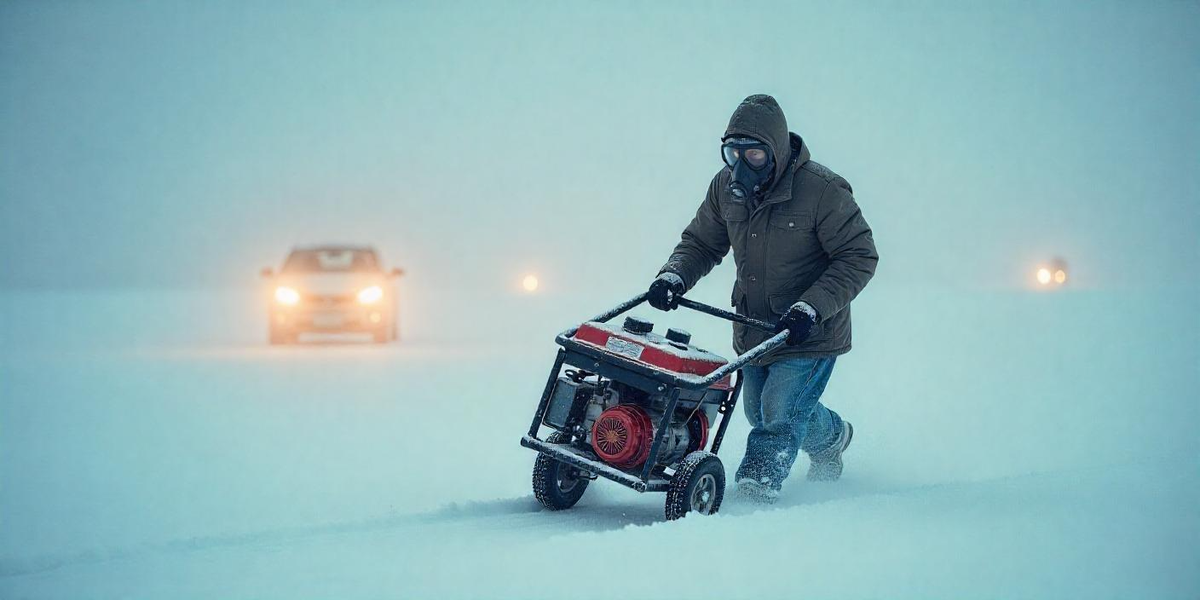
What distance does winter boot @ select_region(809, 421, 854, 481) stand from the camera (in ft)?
17.7

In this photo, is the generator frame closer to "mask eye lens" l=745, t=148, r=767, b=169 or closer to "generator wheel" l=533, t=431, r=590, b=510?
"generator wheel" l=533, t=431, r=590, b=510

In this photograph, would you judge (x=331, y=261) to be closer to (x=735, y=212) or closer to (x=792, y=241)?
(x=735, y=212)

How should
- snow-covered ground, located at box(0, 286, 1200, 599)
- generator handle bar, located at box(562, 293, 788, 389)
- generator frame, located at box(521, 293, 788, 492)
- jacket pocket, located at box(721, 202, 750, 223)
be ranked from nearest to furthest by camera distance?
snow-covered ground, located at box(0, 286, 1200, 599) → generator frame, located at box(521, 293, 788, 492) → generator handle bar, located at box(562, 293, 788, 389) → jacket pocket, located at box(721, 202, 750, 223)

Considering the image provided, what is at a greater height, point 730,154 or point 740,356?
point 730,154

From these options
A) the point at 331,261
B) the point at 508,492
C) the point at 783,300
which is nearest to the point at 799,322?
the point at 783,300

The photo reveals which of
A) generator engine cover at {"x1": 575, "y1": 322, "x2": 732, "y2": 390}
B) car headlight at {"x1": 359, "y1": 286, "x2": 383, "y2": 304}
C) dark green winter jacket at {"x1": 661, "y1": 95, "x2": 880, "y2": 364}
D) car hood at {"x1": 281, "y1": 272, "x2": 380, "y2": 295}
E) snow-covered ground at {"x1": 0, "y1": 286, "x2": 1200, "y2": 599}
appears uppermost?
dark green winter jacket at {"x1": 661, "y1": 95, "x2": 880, "y2": 364}

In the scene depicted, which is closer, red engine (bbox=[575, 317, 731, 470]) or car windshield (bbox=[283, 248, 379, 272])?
red engine (bbox=[575, 317, 731, 470])

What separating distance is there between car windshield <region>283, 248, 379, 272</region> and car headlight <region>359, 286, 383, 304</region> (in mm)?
348

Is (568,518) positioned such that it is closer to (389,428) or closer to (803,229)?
(803,229)

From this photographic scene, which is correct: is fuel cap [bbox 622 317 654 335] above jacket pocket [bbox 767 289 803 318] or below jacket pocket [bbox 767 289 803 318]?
below

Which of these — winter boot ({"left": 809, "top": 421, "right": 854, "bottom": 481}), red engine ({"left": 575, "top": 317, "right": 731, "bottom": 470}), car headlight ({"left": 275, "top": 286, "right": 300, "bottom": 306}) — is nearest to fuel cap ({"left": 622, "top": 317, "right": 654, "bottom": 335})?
red engine ({"left": 575, "top": 317, "right": 731, "bottom": 470})

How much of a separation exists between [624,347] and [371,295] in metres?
9.54

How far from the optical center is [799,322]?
445 centimetres

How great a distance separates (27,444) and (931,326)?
13.1 metres
